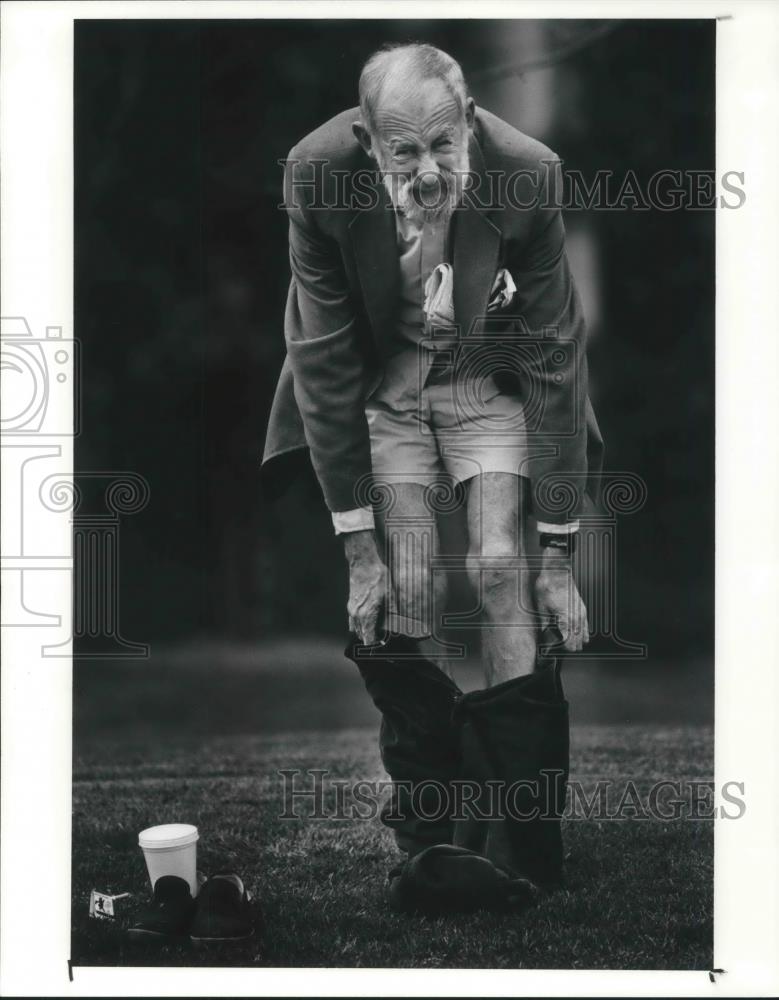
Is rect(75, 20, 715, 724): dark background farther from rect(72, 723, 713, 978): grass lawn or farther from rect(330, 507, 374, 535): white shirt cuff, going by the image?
rect(72, 723, 713, 978): grass lawn

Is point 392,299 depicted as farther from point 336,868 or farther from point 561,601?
point 336,868

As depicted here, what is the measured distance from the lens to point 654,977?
531 centimetres

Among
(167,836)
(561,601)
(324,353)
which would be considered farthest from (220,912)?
(324,353)

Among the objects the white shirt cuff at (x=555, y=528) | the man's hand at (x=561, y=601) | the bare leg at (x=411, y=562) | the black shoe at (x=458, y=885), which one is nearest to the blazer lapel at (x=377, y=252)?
the bare leg at (x=411, y=562)

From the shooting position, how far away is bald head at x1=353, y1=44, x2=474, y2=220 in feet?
17.6

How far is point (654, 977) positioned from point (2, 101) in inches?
158

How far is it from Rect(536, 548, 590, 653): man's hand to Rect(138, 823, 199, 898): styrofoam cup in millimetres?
1574

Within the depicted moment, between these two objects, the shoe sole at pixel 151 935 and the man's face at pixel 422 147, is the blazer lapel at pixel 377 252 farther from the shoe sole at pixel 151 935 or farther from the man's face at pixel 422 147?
the shoe sole at pixel 151 935

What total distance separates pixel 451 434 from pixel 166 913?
6.74 ft

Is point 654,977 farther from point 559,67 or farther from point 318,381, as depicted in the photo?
point 559,67

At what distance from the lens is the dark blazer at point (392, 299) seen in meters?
5.41

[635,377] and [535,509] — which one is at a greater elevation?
[635,377]

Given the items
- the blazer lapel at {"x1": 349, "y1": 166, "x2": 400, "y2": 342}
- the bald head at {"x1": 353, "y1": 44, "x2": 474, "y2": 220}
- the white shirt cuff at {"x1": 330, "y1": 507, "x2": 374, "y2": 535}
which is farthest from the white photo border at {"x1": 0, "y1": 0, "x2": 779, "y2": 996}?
the white shirt cuff at {"x1": 330, "y1": 507, "x2": 374, "y2": 535}

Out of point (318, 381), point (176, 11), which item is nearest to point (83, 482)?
point (318, 381)
